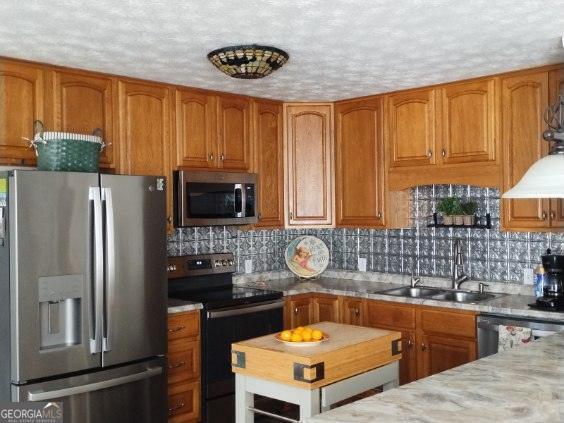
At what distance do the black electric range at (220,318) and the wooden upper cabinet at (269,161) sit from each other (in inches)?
24.9

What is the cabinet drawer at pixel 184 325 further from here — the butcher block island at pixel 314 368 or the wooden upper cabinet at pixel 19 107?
the wooden upper cabinet at pixel 19 107

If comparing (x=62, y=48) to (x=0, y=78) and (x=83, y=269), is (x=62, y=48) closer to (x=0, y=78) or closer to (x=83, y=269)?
(x=0, y=78)

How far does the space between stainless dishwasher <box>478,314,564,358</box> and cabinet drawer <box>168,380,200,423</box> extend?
1.76 metres

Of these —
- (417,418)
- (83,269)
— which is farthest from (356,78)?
(417,418)

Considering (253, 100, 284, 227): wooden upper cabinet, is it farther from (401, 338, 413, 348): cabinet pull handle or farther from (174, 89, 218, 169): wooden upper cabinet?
(401, 338, 413, 348): cabinet pull handle

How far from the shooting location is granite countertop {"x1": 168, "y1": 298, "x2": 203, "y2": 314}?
392 centimetres

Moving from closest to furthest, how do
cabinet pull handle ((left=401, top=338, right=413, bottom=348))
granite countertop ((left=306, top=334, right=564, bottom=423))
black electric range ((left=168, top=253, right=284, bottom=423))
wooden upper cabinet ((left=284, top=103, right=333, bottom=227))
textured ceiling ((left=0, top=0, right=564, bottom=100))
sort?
granite countertop ((left=306, top=334, right=564, bottom=423)), textured ceiling ((left=0, top=0, right=564, bottom=100)), black electric range ((left=168, top=253, right=284, bottom=423)), cabinet pull handle ((left=401, top=338, right=413, bottom=348)), wooden upper cabinet ((left=284, top=103, right=333, bottom=227))

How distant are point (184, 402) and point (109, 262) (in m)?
1.10

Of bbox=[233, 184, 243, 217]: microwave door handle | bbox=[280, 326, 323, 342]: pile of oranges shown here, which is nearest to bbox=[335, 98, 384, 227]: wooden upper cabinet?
bbox=[233, 184, 243, 217]: microwave door handle

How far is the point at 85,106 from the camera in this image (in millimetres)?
3902

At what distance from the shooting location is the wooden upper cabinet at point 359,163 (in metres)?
4.86

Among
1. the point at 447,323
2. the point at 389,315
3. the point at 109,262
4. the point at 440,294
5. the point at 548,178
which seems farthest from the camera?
the point at 440,294

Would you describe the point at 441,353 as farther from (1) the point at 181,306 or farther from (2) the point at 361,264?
(1) the point at 181,306

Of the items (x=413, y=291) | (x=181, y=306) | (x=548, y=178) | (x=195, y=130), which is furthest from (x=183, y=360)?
(x=548, y=178)
